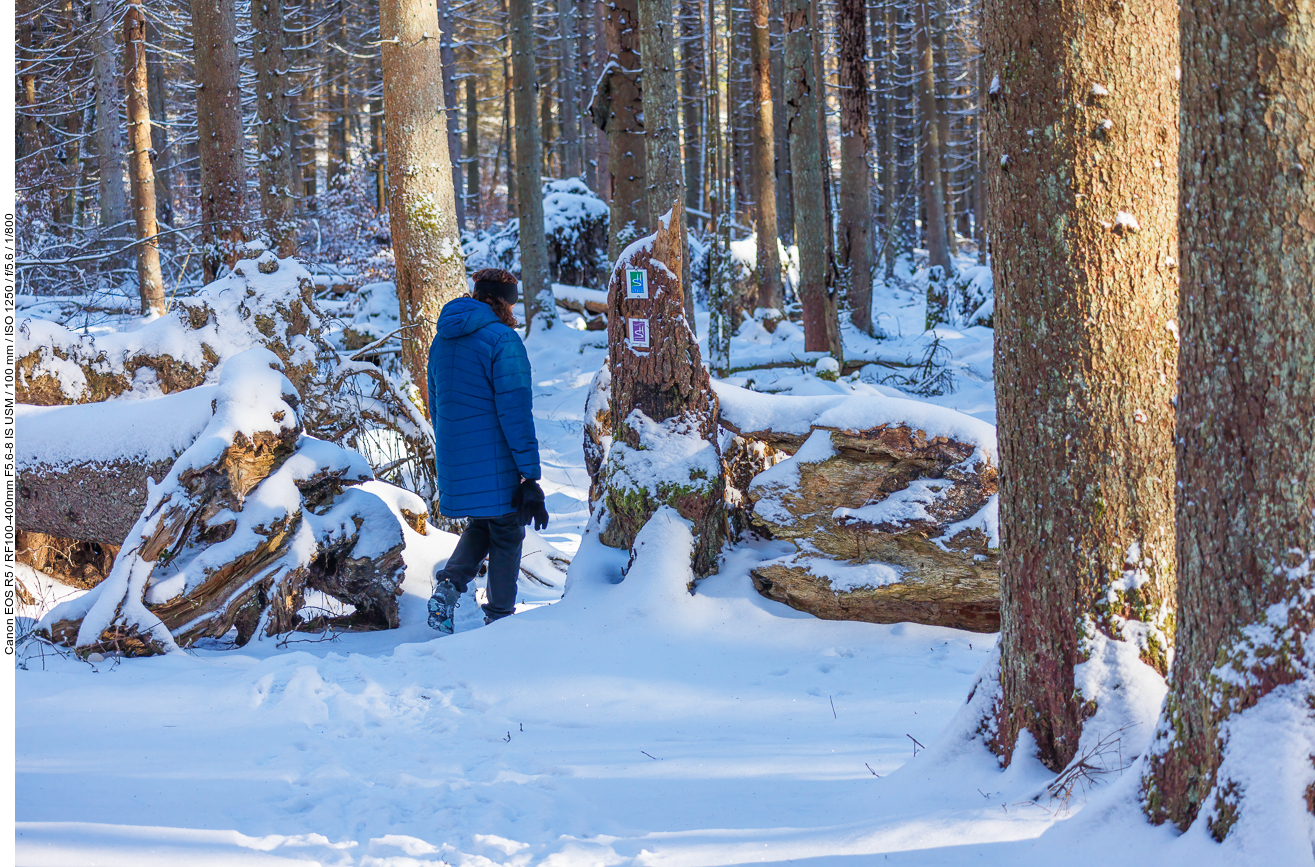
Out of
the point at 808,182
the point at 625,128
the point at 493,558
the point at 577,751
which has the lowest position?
the point at 577,751

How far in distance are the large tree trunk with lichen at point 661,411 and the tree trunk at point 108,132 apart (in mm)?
11795

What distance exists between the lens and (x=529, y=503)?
464 cm

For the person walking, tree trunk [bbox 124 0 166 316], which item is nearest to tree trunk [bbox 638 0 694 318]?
the person walking

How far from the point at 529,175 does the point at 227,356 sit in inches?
264

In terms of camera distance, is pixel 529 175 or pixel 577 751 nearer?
pixel 577 751

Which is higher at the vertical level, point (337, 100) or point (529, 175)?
point (337, 100)

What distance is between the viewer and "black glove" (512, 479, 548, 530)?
15.2 ft

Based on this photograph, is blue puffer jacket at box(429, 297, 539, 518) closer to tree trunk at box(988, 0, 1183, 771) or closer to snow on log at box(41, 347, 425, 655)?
snow on log at box(41, 347, 425, 655)

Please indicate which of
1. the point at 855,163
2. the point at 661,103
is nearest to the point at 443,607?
the point at 661,103

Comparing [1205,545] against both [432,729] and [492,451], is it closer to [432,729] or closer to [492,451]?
[432,729]

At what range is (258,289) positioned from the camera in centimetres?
609

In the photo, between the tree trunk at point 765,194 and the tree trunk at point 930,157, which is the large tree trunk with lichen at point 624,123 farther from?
the tree trunk at point 930,157

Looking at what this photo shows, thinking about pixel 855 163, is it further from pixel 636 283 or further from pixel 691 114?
pixel 691 114

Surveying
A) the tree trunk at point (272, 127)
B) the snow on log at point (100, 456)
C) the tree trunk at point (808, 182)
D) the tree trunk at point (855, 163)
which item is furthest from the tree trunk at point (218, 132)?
the tree trunk at point (855, 163)
